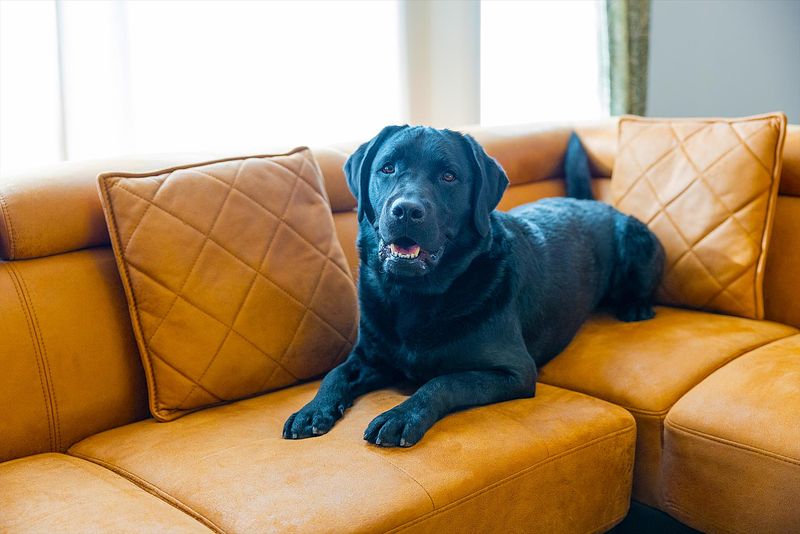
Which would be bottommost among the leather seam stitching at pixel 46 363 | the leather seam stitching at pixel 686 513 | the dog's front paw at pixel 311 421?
the leather seam stitching at pixel 686 513

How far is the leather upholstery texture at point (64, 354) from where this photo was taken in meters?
1.69

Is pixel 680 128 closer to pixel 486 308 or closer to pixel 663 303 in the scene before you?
pixel 663 303

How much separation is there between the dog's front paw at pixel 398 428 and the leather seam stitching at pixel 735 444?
1.95ft

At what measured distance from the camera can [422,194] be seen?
1.81 metres

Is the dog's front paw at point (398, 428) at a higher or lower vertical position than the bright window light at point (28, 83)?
lower

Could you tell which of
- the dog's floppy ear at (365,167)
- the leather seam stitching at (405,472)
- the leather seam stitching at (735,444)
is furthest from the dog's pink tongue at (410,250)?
the leather seam stitching at (735,444)

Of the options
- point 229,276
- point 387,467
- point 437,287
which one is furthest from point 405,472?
point 229,276

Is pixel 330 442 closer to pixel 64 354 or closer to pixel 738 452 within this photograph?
pixel 64 354

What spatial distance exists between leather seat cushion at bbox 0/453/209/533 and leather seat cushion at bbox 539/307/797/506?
1069 millimetres

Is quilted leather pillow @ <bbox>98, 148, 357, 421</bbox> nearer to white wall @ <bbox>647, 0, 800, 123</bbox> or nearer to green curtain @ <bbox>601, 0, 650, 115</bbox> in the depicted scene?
green curtain @ <bbox>601, 0, 650, 115</bbox>

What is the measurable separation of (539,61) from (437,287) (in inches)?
109

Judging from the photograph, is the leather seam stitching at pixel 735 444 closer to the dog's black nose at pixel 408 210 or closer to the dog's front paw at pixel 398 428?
the dog's front paw at pixel 398 428

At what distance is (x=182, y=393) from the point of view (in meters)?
1.80

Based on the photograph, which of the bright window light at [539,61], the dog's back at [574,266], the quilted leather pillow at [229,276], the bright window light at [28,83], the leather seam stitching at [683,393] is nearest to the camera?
the quilted leather pillow at [229,276]
